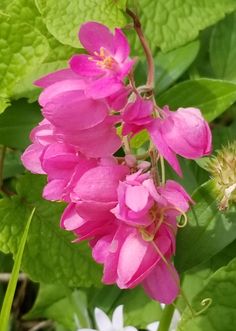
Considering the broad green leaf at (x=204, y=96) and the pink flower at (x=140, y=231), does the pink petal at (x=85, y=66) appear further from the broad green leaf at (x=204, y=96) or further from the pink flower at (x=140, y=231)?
the broad green leaf at (x=204, y=96)

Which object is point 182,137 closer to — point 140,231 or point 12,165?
point 140,231

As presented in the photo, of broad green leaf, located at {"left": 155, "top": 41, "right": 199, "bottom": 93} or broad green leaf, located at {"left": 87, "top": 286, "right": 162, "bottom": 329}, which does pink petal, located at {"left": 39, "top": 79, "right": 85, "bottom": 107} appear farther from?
broad green leaf, located at {"left": 87, "top": 286, "right": 162, "bottom": 329}

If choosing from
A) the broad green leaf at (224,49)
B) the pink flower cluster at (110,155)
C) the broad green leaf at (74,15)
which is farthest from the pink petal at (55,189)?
the broad green leaf at (224,49)

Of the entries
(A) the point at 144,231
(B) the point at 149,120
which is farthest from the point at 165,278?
(B) the point at 149,120

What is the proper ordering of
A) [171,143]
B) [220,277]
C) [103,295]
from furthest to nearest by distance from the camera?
[103,295], [220,277], [171,143]

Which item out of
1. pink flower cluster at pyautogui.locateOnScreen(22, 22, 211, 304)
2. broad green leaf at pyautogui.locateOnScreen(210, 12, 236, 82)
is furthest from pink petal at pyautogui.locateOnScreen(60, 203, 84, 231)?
broad green leaf at pyautogui.locateOnScreen(210, 12, 236, 82)

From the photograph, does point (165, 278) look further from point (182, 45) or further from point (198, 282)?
point (182, 45)

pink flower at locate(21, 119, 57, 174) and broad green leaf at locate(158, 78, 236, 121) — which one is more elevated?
pink flower at locate(21, 119, 57, 174)
